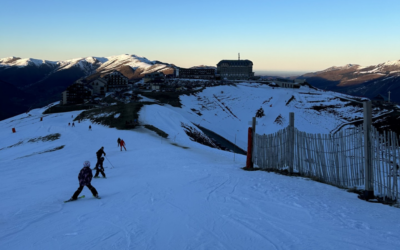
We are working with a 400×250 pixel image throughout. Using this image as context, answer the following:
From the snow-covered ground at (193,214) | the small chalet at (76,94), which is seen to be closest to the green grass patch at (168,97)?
the small chalet at (76,94)

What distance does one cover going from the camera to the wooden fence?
9.09 metres

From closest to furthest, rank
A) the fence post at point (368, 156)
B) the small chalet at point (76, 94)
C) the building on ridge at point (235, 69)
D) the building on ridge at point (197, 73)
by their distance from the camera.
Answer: the fence post at point (368, 156)
the small chalet at point (76, 94)
the building on ridge at point (197, 73)
the building on ridge at point (235, 69)

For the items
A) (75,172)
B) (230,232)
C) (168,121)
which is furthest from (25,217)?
(168,121)

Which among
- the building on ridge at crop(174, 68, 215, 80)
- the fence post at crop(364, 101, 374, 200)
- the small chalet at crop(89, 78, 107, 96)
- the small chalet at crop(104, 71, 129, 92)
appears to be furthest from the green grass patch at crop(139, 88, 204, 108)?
the building on ridge at crop(174, 68, 215, 80)

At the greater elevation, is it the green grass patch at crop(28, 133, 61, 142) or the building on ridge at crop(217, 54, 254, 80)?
the building on ridge at crop(217, 54, 254, 80)

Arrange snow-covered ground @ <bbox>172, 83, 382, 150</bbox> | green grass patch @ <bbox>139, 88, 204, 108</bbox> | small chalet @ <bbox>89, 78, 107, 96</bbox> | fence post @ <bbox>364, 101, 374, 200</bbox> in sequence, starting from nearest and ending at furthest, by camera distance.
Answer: fence post @ <bbox>364, 101, 374, 200</bbox>
snow-covered ground @ <bbox>172, 83, 382, 150</bbox>
green grass patch @ <bbox>139, 88, 204, 108</bbox>
small chalet @ <bbox>89, 78, 107, 96</bbox>

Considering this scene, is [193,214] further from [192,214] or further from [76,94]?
[76,94]

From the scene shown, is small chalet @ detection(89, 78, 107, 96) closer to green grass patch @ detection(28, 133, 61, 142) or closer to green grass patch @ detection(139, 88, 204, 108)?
green grass patch @ detection(139, 88, 204, 108)

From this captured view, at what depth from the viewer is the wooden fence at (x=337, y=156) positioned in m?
9.09

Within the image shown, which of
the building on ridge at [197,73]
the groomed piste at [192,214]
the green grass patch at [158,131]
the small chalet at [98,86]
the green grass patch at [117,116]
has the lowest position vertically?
the groomed piste at [192,214]

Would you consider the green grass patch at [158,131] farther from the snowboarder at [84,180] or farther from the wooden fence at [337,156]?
the snowboarder at [84,180]

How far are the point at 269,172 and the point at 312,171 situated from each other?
2877 millimetres

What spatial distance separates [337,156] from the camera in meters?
11.4

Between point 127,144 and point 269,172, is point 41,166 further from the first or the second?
point 269,172
